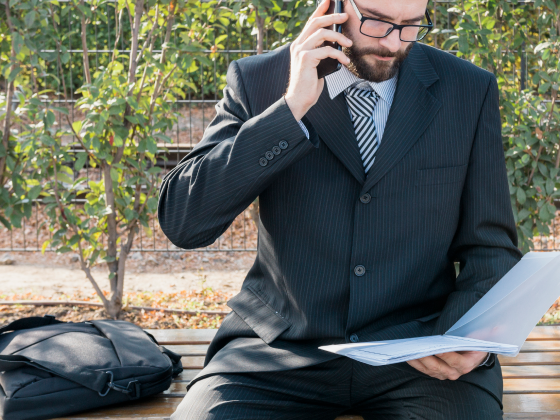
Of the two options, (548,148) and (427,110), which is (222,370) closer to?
(427,110)

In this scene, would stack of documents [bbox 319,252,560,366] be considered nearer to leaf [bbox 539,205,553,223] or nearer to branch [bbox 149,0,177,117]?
leaf [bbox 539,205,553,223]

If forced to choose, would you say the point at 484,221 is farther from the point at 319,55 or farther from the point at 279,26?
the point at 279,26

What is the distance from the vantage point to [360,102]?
2033 millimetres

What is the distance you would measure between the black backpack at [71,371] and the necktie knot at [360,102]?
1.06 m

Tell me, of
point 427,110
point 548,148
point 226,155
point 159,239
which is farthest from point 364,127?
point 159,239

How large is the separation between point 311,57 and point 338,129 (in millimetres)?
311

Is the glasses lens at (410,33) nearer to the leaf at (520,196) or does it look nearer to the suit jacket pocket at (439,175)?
the suit jacket pocket at (439,175)

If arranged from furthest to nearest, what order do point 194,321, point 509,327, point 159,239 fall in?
point 159,239
point 194,321
point 509,327

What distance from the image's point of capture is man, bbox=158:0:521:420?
5.98 feet

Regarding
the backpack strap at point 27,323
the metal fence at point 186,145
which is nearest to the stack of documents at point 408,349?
the backpack strap at point 27,323

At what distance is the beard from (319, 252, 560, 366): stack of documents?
2.15 ft

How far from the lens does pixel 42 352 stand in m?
2.22

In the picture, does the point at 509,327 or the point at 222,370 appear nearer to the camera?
the point at 509,327

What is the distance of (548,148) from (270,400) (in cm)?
300
